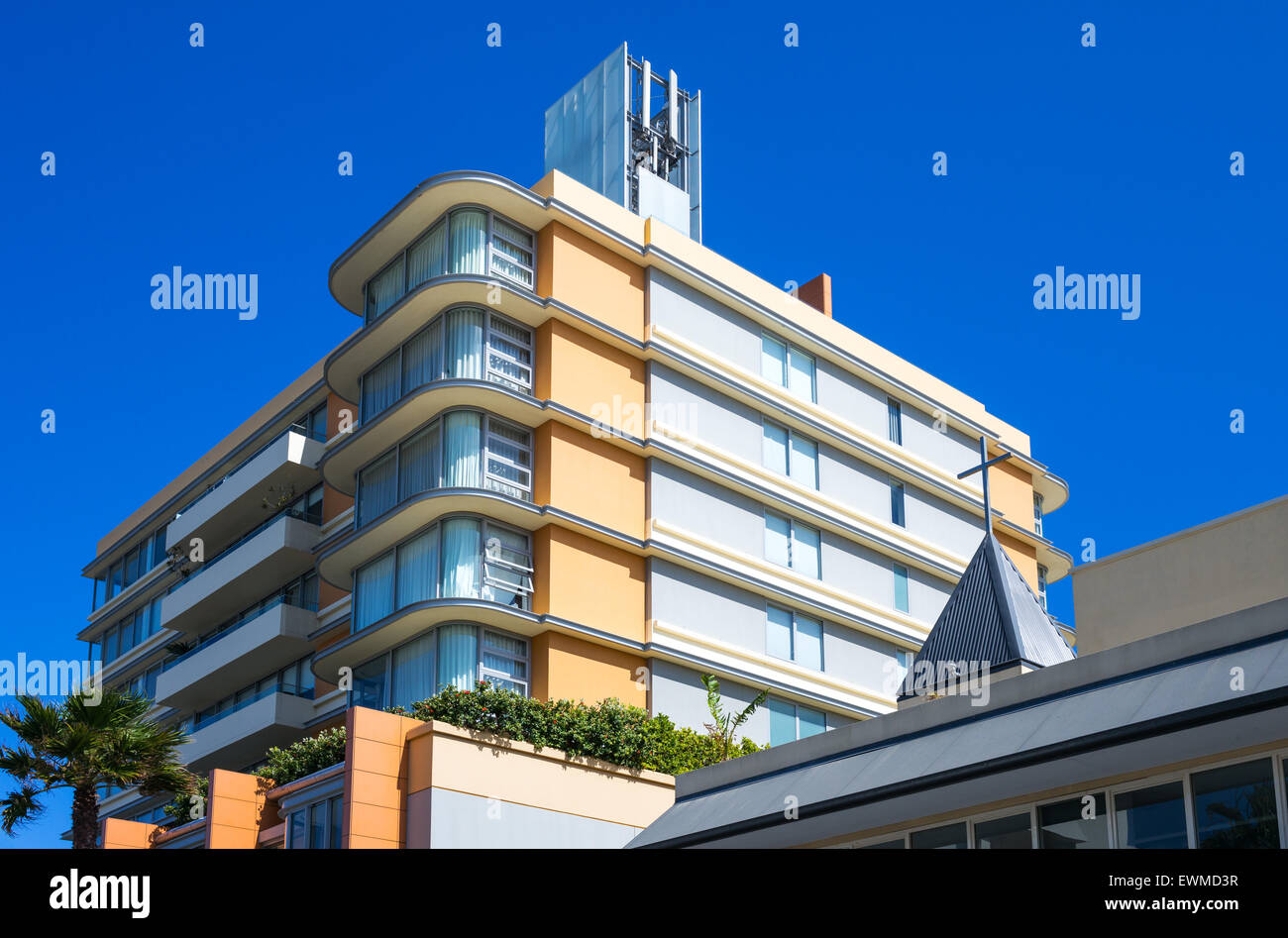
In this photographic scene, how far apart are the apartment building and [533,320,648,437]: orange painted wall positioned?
0.08 metres

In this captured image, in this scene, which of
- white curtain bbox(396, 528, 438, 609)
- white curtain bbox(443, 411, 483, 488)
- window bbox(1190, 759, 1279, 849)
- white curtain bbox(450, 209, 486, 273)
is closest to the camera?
window bbox(1190, 759, 1279, 849)

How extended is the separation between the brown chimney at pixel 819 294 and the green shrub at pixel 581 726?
17.6m

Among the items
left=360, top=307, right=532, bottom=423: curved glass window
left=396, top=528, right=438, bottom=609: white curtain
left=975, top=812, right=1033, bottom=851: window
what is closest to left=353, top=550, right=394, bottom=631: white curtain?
left=396, top=528, right=438, bottom=609: white curtain

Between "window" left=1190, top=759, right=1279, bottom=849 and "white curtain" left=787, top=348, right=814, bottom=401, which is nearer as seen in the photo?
"window" left=1190, top=759, right=1279, bottom=849

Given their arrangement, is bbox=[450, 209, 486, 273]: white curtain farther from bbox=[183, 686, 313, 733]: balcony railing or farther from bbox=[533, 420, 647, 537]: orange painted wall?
bbox=[183, 686, 313, 733]: balcony railing

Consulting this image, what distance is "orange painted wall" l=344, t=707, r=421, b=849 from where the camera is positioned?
28.4m

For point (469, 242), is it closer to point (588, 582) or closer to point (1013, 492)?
point (588, 582)

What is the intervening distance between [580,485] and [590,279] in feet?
18.2

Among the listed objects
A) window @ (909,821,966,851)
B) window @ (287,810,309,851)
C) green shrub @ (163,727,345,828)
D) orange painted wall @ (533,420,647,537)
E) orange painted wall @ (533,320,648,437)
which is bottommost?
window @ (909,821,966,851)

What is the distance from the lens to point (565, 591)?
3562cm
